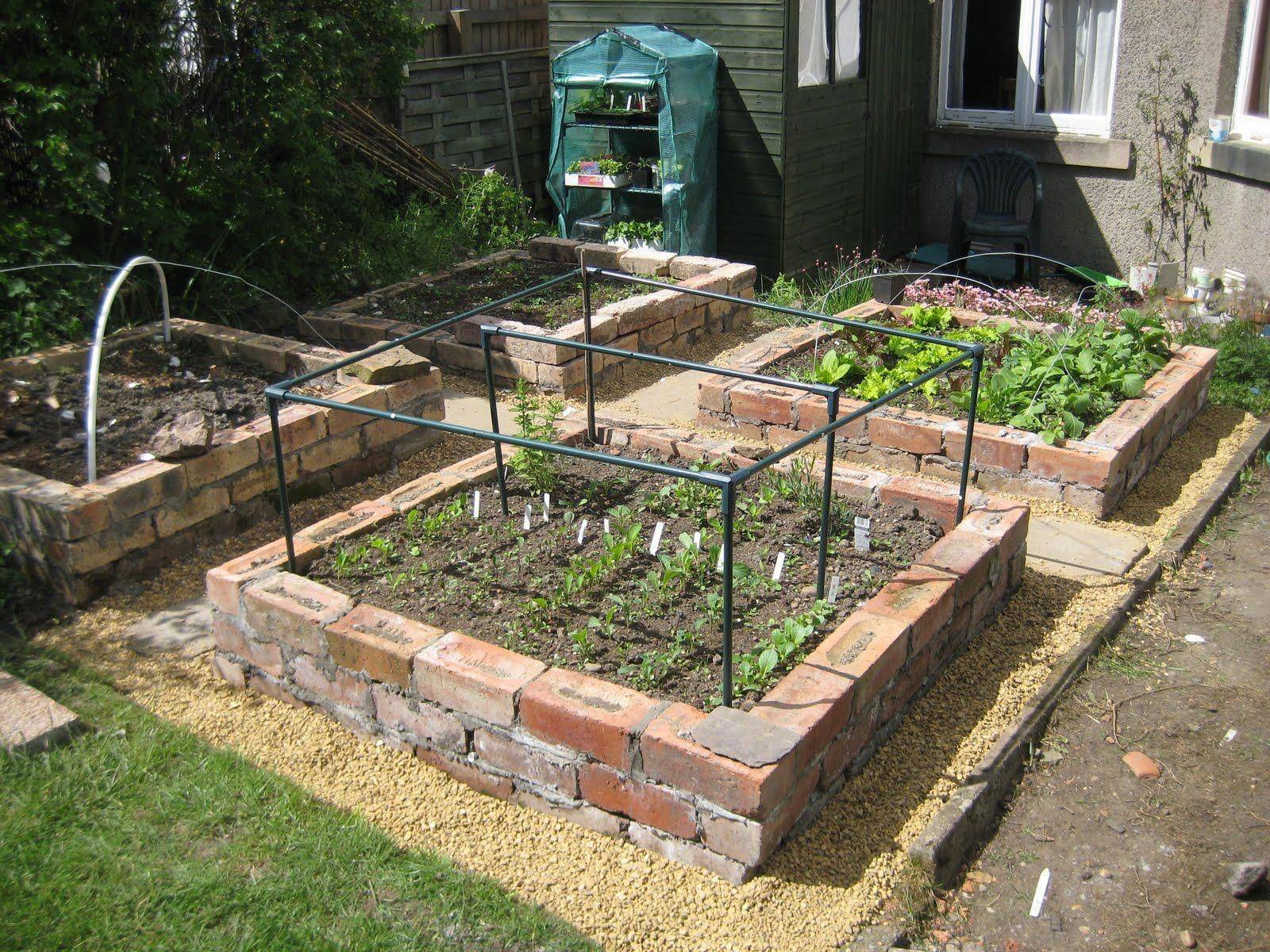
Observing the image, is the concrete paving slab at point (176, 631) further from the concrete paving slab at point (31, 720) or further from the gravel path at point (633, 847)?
the concrete paving slab at point (31, 720)

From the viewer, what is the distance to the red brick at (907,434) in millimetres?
5766

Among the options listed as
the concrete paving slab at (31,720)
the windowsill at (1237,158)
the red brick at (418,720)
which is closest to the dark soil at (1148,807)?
the red brick at (418,720)

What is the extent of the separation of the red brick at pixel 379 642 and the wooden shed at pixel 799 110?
19.9 ft

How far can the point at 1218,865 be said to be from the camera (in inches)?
133

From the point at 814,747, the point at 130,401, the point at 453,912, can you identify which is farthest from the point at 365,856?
the point at 130,401

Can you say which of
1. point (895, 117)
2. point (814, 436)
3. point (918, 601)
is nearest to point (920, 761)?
point (918, 601)

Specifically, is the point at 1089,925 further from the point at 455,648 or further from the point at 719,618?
the point at 455,648

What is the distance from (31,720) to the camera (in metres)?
3.76

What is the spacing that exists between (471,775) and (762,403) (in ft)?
10.2

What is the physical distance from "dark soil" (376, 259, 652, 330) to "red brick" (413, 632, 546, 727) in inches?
158

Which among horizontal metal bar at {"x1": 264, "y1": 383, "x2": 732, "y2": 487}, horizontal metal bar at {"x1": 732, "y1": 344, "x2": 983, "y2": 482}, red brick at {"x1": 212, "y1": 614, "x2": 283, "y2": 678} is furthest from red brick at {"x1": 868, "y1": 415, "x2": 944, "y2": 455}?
red brick at {"x1": 212, "y1": 614, "x2": 283, "y2": 678}

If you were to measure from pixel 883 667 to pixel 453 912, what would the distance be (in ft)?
5.01

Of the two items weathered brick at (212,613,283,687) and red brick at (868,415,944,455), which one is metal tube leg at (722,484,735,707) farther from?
red brick at (868,415,944,455)

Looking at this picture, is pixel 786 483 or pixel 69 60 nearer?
pixel 786 483
